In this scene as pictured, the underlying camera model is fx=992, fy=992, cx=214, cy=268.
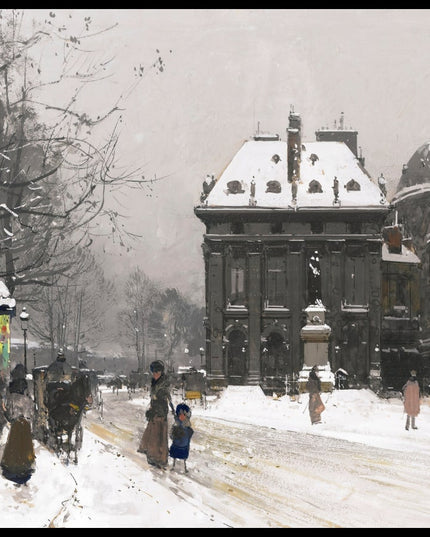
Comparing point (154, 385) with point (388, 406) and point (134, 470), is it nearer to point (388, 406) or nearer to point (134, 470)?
point (134, 470)

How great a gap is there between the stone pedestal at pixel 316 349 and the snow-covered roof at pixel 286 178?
31.5 feet

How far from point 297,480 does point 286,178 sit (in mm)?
37640

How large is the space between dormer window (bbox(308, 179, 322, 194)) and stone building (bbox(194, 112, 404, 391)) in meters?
0.49

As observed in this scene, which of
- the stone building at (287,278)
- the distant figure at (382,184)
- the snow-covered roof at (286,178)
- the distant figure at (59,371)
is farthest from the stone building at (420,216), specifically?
the distant figure at (59,371)

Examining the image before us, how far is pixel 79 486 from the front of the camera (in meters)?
15.8

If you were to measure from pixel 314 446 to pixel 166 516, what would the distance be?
1102 centimetres

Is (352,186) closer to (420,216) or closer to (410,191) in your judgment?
(410,191)

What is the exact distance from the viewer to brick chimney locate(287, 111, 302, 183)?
53812 millimetres

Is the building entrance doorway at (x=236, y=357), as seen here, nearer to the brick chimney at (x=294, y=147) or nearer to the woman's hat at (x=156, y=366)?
the brick chimney at (x=294, y=147)

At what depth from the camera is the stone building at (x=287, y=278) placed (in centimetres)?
5166

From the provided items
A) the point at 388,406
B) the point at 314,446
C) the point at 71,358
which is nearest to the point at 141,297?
the point at 71,358

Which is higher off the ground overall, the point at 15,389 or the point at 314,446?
the point at 15,389

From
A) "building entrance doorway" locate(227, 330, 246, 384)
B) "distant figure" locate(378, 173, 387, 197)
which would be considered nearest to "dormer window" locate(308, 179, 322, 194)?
"distant figure" locate(378, 173, 387, 197)

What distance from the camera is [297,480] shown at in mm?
17375
